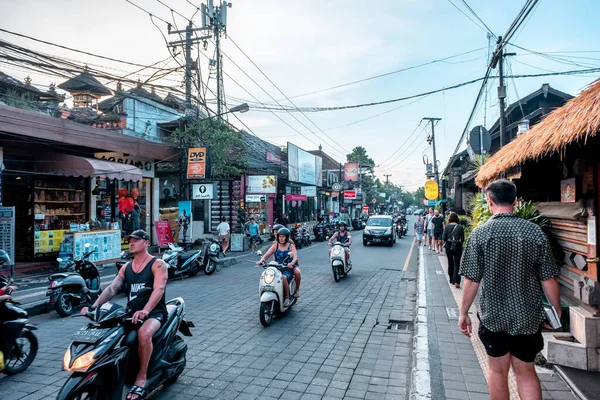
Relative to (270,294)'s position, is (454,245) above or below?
above

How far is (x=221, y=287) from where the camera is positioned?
396 inches

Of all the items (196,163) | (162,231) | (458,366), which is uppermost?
(196,163)

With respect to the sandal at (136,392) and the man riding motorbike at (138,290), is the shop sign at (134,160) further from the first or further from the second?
the sandal at (136,392)

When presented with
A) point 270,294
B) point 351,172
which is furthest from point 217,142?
point 351,172

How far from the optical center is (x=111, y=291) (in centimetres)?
400

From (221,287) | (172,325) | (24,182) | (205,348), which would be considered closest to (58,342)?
(205,348)

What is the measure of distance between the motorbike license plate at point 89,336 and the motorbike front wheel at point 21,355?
190 cm

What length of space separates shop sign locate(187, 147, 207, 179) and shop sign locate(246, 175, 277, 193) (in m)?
7.07

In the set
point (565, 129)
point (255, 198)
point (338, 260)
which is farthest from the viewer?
point (255, 198)

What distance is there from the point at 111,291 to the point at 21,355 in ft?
6.06

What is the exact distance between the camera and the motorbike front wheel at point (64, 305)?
23.8 ft

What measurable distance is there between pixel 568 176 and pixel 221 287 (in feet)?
25.7

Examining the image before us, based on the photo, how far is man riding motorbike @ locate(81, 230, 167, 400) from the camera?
12.1 ft

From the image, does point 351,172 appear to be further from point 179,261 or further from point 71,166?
point 179,261
